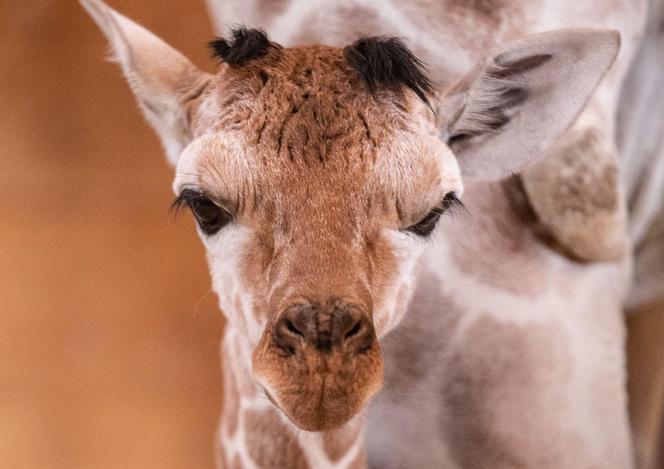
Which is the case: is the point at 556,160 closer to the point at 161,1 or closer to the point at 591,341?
the point at 591,341

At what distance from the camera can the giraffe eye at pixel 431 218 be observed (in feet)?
2.19

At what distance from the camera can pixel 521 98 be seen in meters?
0.74

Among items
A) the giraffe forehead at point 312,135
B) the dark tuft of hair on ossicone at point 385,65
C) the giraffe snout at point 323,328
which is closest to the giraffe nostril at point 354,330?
the giraffe snout at point 323,328

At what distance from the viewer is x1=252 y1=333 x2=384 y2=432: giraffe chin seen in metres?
0.56

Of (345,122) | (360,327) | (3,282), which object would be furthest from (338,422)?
(3,282)

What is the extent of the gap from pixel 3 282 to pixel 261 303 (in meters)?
0.36

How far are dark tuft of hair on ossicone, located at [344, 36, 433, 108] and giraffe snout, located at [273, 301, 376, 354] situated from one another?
225 mm

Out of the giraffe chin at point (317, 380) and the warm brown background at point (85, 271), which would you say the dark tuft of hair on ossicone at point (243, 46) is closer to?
the warm brown background at point (85, 271)

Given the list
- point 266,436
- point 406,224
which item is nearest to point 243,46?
point 406,224

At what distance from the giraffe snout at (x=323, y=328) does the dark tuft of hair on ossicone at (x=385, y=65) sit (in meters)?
0.23

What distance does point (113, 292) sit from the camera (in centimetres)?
82

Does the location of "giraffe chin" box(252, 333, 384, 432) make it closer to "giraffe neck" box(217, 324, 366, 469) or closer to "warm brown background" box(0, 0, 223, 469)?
"giraffe neck" box(217, 324, 366, 469)

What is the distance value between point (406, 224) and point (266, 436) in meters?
0.29

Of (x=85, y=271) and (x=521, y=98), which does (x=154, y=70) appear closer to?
(x=85, y=271)
